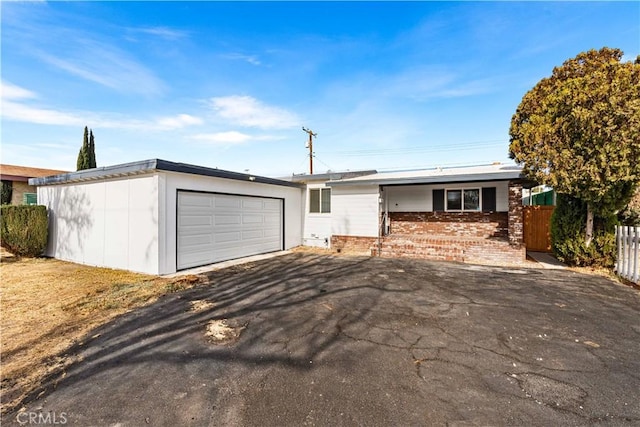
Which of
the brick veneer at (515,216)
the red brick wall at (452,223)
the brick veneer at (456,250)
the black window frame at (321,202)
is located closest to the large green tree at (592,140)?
the brick veneer at (515,216)

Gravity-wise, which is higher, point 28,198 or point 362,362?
point 28,198

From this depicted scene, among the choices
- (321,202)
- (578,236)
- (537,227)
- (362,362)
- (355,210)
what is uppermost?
(321,202)

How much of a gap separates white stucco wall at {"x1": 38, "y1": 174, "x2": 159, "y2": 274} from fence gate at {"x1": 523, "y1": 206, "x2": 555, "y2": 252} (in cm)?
1385

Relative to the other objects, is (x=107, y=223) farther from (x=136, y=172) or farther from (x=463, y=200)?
(x=463, y=200)

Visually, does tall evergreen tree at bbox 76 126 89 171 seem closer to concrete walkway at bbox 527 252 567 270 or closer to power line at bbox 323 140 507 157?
power line at bbox 323 140 507 157

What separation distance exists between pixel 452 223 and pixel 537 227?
3.38 m

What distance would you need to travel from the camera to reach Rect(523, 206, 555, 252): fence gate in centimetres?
1177

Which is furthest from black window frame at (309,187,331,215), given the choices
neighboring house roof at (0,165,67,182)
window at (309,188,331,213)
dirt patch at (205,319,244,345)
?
neighboring house roof at (0,165,67,182)

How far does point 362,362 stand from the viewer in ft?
10.8

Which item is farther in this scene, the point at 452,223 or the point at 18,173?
the point at 18,173

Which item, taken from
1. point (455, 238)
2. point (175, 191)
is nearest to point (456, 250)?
point (455, 238)

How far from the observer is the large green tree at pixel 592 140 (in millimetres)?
6941

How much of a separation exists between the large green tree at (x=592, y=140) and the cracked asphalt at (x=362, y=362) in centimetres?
299

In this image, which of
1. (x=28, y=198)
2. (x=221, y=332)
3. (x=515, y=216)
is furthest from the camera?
(x=28, y=198)
